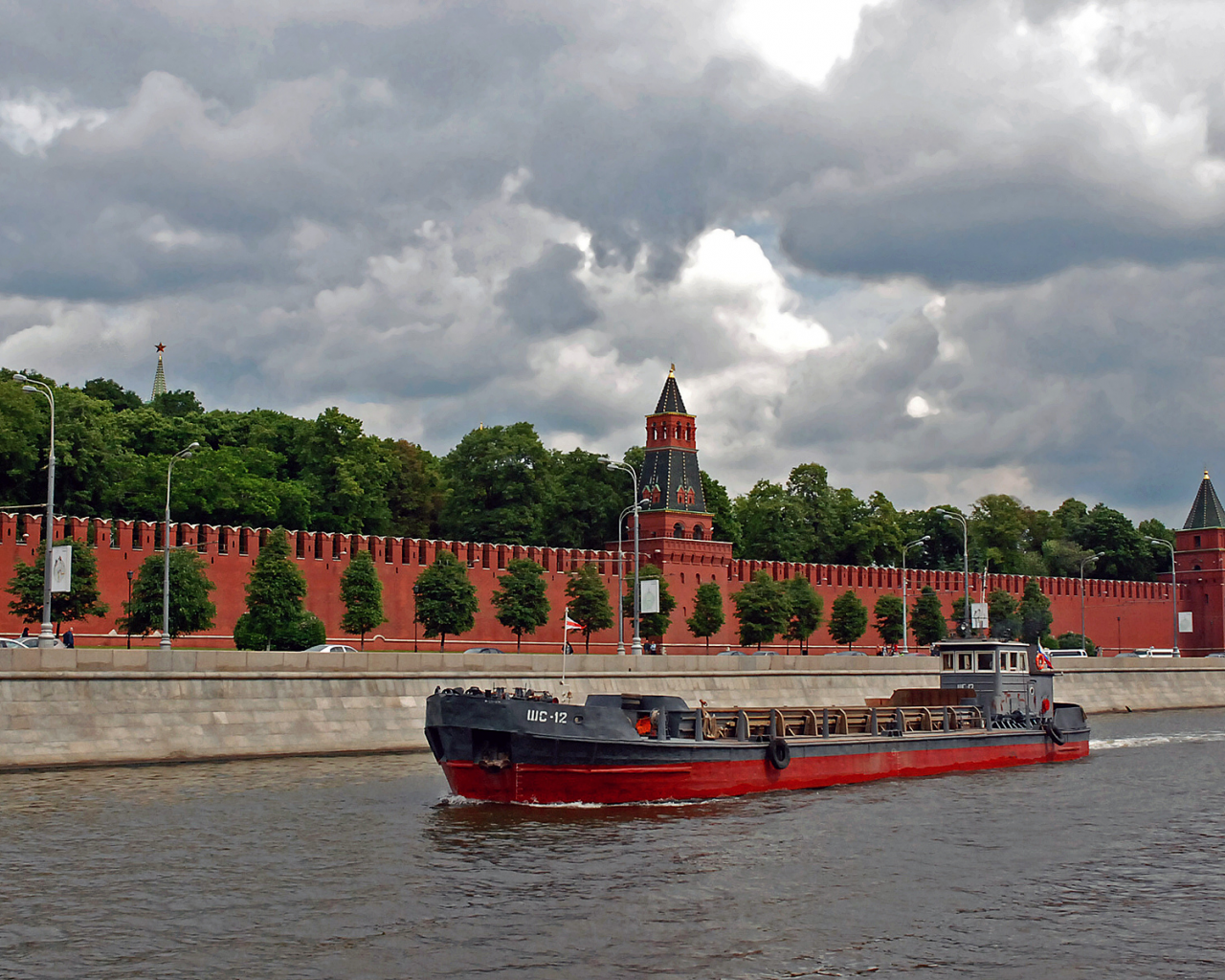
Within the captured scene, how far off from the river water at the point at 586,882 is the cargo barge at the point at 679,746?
2.12 ft

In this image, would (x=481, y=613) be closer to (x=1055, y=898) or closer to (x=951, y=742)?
(x=951, y=742)

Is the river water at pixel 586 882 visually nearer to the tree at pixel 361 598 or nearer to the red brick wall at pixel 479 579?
the red brick wall at pixel 479 579

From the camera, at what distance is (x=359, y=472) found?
82.2m

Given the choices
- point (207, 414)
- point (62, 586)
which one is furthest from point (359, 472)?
point (62, 586)

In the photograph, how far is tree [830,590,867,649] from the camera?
81000 millimetres

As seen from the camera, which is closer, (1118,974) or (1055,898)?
(1118,974)

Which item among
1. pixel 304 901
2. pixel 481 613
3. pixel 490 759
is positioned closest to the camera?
pixel 304 901

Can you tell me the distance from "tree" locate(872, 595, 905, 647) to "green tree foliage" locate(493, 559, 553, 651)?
25.0 metres

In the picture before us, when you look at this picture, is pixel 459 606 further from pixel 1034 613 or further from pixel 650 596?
pixel 1034 613

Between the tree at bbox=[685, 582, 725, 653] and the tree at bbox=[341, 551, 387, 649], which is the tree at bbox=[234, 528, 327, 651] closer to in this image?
the tree at bbox=[341, 551, 387, 649]

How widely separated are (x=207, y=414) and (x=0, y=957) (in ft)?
244

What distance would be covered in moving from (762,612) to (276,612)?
2819 cm

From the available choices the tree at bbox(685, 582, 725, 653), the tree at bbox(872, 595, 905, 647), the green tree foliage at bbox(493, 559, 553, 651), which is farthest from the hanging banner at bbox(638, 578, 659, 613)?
the tree at bbox(872, 595, 905, 647)

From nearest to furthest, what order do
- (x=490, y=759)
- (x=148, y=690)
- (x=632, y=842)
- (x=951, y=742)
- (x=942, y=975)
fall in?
(x=942, y=975), (x=632, y=842), (x=490, y=759), (x=148, y=690), (x=951, y=742)
